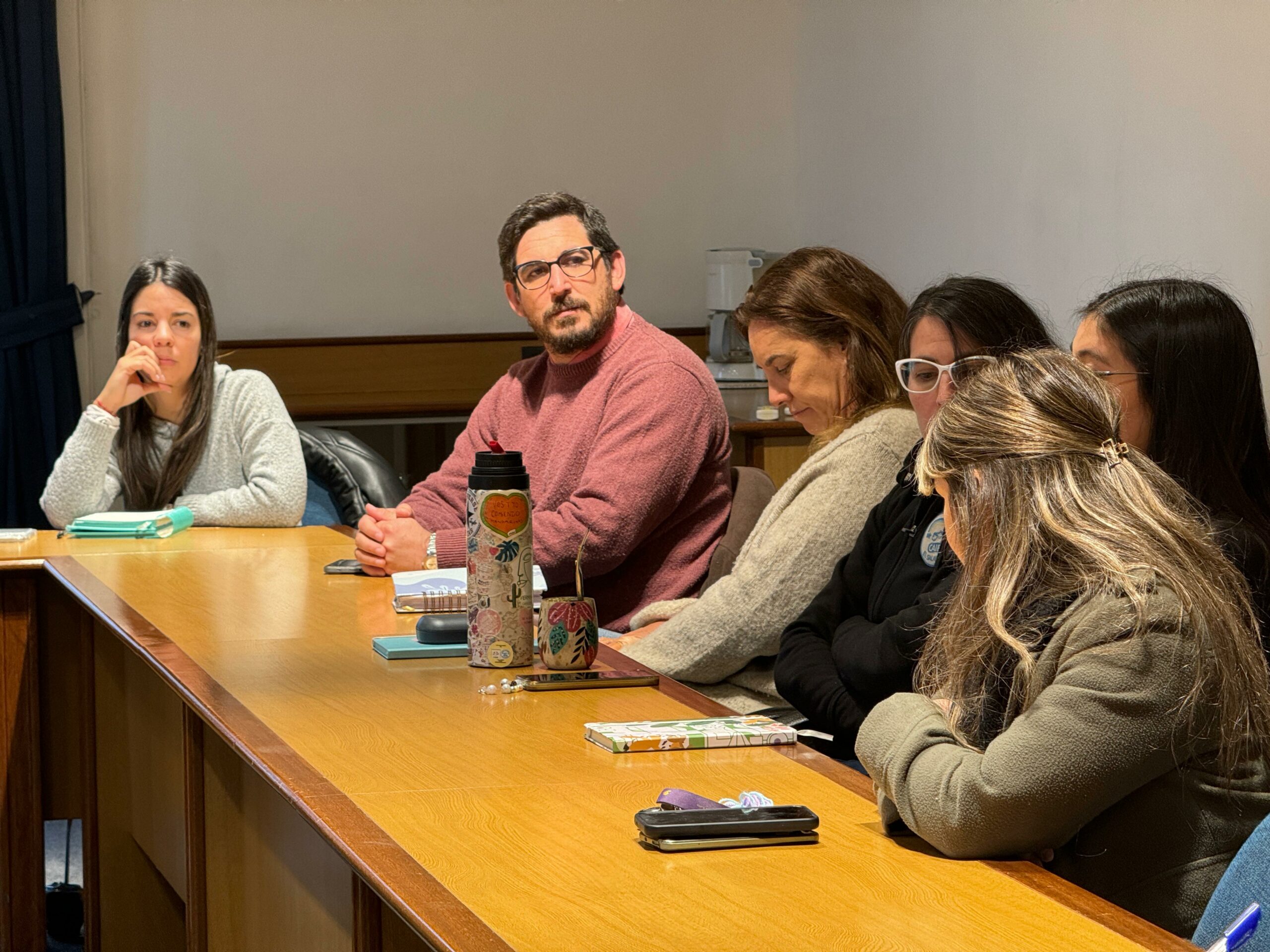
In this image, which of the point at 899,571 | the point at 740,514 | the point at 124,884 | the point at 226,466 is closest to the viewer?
the point at 899,571

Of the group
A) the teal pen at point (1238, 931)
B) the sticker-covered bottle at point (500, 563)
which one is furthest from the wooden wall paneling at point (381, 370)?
the teal pen at point (1238, 931)

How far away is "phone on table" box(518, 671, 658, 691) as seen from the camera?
1.67m

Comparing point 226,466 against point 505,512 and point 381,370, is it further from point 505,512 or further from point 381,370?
point 505,512

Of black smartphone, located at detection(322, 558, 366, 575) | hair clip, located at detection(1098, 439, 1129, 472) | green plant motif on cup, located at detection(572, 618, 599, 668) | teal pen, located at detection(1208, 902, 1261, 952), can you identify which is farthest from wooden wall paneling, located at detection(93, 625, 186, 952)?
teal pen, located at detection(1208, 902, 1261, 952)

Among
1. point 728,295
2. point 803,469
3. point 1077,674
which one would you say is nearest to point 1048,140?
point 728,295

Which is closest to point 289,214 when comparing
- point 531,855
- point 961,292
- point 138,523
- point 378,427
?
point 378,427

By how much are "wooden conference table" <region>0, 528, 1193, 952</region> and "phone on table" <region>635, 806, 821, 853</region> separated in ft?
0.04

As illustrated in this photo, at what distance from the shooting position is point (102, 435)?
10.4ft

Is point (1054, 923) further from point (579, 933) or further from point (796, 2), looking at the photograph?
point (796, 2)

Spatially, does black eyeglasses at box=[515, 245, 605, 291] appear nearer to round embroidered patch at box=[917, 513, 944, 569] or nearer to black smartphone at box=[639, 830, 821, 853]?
round embroidered patch at box=[917, 513, 944, 569]

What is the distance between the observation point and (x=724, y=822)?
1.17m

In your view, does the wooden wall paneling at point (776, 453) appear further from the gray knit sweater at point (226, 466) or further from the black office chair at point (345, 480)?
the gray knit sweater at point (226, 466)

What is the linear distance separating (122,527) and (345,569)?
69cm

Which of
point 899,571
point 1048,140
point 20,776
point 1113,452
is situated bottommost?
point 20,776
